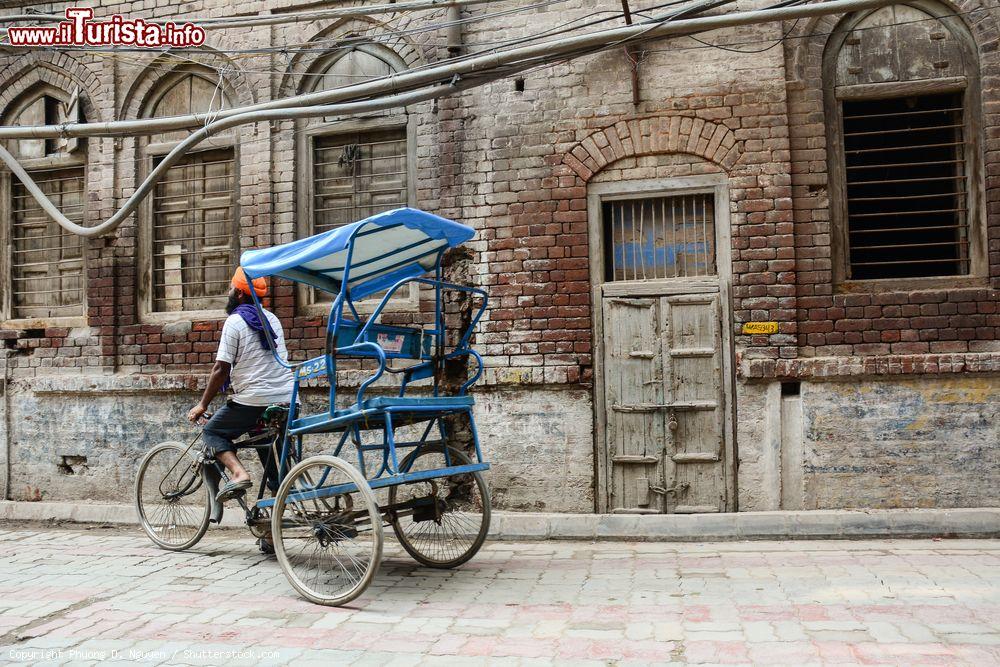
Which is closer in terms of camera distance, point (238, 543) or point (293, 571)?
point (293, 571)

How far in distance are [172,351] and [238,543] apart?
249 centimetres

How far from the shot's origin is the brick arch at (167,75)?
27.2 ft

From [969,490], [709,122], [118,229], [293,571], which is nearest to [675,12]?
[709,122]

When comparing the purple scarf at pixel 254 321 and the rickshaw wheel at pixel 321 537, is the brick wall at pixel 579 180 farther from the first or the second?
the rickshaw wheel at pixel 321 537

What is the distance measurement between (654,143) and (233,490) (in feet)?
14.5

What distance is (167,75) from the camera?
8672 mm

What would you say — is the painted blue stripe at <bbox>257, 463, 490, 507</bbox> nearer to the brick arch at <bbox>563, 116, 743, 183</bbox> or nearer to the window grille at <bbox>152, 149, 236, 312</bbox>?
the brick arch at <bbox>563, 116, 743, 183</bbox>

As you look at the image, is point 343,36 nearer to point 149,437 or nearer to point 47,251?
point 47,251

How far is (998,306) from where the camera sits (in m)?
6.68

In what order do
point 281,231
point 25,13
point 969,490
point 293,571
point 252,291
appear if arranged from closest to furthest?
point 293,571
point 252,291
point 969,490
point 281,231
point 25,13

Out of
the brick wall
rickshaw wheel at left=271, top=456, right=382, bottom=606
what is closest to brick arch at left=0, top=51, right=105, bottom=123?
the brick wall

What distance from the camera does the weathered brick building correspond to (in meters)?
6.76

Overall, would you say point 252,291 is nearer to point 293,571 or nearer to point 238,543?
point 293,571

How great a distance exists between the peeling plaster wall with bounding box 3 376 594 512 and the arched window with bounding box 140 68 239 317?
1057 mm
